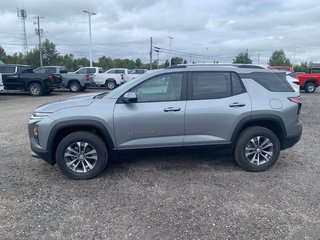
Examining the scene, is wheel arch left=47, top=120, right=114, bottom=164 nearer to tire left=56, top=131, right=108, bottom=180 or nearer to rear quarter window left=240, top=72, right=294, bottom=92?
tire left=56, top=131, right=108, bottom=180

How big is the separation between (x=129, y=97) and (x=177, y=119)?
2.67 feet

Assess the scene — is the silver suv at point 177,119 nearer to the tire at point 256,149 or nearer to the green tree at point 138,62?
the tire at point 256,149

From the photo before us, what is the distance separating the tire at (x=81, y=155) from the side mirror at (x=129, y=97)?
0.73 metres

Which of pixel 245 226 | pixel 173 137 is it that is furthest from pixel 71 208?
pixel 245 226

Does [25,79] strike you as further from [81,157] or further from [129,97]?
[129,97]

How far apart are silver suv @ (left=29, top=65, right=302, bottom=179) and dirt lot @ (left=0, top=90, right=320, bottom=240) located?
0.43 metres

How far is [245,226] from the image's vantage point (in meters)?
3.19

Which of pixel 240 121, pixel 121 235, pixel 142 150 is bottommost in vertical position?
pixel 121 235

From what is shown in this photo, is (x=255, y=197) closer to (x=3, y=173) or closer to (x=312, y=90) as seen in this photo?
(x=3, y=173)

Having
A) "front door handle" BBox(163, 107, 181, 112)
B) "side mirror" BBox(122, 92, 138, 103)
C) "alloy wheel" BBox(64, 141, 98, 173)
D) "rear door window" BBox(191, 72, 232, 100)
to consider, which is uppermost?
"rear door window" BBox(191, 72, 232, 100)

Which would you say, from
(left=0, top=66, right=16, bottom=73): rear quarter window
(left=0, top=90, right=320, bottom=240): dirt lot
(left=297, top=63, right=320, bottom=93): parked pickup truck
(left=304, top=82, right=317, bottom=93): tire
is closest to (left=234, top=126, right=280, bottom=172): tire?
(left=0, top=90, right=320, bottom=240): dirt lot

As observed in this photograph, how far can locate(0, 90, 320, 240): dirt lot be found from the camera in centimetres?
311

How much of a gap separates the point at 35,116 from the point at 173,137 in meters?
2.15

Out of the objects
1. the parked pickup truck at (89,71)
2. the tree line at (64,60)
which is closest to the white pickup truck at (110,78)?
the parked pickup truck at (89,71)
